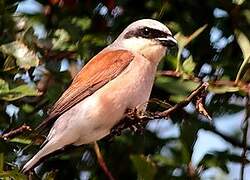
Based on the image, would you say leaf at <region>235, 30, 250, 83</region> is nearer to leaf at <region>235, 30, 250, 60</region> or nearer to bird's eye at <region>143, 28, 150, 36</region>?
leaf at <region>235, 30, 250, 60</region>

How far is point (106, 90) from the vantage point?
2.50 metres

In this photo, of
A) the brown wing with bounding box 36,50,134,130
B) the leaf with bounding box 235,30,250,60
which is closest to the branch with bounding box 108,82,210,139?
the brown wing with bounding box 36,50,134,130

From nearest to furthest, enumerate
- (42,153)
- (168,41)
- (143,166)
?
(143,166)
(42,153)
(168,41)

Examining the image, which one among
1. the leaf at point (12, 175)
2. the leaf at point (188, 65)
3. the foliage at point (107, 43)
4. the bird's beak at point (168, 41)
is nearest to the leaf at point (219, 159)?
the foliage at point (107, 43)

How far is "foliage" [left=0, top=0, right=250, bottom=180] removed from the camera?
2.31m

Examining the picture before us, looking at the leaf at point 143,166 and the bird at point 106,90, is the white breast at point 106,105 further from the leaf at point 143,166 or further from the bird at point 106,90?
the leaf at point 143,166

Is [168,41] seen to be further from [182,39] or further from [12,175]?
[12,175]

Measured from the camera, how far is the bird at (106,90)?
241 centimetres

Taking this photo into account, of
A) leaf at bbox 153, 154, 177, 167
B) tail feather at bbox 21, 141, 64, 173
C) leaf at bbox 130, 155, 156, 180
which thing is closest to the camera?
leaf at bbox 130, 155, 156, 180

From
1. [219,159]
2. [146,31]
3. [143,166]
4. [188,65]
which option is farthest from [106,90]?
[143,166]

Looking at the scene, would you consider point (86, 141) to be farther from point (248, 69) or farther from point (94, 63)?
point (248, 69)

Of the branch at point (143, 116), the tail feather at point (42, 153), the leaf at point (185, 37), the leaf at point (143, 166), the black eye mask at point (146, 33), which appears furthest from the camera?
the black eye mask at point (146, 33)

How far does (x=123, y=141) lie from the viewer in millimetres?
2484

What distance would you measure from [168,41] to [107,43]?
0.68 ft
